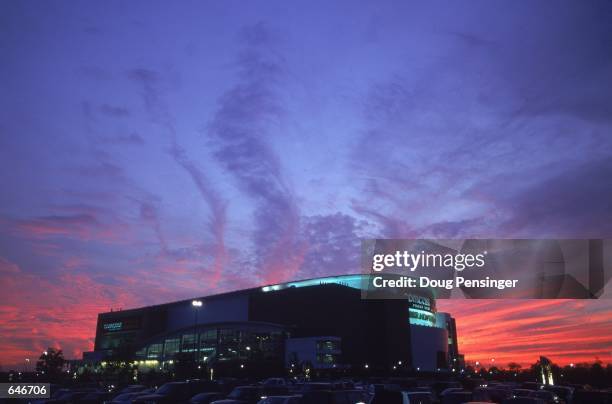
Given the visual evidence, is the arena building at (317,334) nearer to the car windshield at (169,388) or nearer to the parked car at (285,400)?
the car windshield at (169,388)

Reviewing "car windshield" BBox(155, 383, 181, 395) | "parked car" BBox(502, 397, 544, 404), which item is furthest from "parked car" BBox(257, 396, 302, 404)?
"car windshield" BBox(155, 383, 181, 395)

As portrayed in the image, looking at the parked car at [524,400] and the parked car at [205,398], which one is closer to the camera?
the parked car at [524,400]

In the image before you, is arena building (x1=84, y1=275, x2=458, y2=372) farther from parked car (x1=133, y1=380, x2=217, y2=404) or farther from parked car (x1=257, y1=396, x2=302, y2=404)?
parked car (x1=257, y1=396, x2=302, y2=404)

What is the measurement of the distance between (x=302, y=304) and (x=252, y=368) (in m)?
29.8

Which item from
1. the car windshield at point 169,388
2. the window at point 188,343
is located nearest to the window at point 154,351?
the window at point 188,343

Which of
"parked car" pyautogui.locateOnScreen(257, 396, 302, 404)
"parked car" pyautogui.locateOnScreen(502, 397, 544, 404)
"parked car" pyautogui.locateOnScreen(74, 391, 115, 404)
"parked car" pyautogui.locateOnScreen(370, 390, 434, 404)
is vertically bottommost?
"parked car" pyautogui.locateOnScreen(74, 391, 115, 404)

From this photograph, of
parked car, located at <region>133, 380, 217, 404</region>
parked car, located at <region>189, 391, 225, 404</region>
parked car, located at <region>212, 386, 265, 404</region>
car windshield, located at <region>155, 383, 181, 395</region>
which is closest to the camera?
parked car, located at <region>189, 391, 225, 404</region>

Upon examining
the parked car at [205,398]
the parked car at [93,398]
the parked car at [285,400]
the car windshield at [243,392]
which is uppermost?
the parked car at [285,400]

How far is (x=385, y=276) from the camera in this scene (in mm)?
124688

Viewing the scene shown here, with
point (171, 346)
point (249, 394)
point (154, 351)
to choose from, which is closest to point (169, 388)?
point (249, 394)

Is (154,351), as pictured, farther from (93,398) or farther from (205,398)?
(205,398)

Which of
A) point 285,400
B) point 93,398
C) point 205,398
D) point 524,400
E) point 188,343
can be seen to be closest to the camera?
point 524,400

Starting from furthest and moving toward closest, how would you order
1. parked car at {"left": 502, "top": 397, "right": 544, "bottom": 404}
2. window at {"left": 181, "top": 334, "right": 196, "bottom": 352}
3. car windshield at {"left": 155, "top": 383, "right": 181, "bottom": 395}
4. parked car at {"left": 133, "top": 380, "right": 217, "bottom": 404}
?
window at {"left": 181, "top": 334, "right": 196, "bottom": 352} → car windshield at {"left": 155, "top": 383, "right": 181, "bottom": 395} → parked car at {"left": 133, "top": 380, "right": 217, "bottom": 404} → parked car at {"left": 502, "top": 397, "right": 544, "bottom": 404}

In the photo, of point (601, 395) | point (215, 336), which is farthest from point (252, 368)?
point (601, 395)
